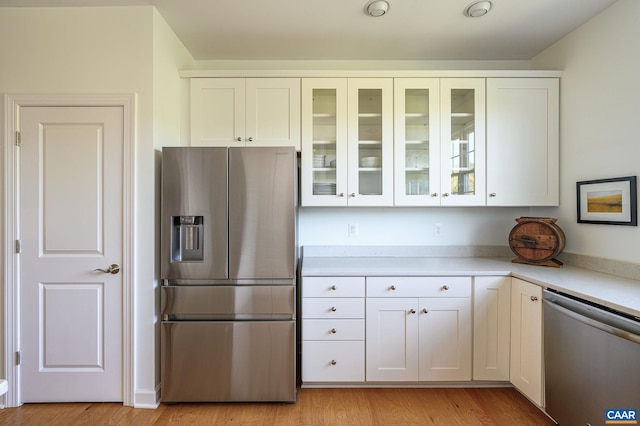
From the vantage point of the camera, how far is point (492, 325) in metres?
2.09

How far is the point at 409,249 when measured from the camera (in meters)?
2.68

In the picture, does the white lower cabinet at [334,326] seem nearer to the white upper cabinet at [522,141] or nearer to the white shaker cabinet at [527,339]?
the white shaker cabinet at [527,339]

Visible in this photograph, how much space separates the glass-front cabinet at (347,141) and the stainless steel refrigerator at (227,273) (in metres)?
0.42

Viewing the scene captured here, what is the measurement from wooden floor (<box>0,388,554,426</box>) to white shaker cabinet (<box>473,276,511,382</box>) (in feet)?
0.67

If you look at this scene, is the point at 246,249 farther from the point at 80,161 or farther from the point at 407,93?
the point at 407,93

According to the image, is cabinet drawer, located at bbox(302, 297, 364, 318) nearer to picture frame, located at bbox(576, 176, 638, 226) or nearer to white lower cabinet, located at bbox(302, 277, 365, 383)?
white lower cabinet, located at bbox(302, 277, 365, 383)

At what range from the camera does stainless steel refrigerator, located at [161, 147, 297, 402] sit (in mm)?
1969

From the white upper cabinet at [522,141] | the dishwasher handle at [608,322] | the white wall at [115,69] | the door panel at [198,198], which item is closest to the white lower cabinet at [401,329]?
the dishwasher handle at [608,322]

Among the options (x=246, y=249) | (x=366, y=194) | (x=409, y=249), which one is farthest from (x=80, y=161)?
(x=409, y=249)

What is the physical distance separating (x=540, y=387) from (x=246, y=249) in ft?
6.48

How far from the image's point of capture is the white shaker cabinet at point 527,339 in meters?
1.83

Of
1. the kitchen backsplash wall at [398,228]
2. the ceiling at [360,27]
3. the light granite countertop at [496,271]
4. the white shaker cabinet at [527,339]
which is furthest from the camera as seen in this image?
the kitchen backsplash wall at [398,228]

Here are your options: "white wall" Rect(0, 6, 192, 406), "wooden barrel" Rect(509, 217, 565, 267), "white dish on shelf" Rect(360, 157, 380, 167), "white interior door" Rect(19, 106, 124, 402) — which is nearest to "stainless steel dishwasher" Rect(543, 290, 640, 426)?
"wooden barrel" Rect(509, 217, 565, 267)

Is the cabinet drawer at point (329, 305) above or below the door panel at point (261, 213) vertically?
below
